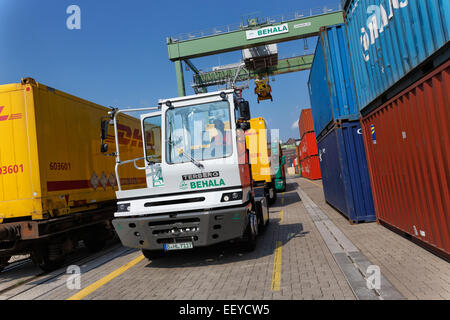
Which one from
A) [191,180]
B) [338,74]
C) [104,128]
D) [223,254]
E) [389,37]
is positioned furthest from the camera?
[338,74]

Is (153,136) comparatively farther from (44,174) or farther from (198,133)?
(44,174)

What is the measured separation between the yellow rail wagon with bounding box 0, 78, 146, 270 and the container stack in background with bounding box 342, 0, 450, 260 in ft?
20.8

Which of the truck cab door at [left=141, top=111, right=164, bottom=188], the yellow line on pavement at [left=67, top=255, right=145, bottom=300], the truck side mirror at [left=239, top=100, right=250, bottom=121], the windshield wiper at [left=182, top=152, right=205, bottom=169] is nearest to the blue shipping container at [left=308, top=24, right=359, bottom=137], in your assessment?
the truck side mirror at [left=239, top=100, right=250, bottom=121]

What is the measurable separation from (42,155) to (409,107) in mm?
6349

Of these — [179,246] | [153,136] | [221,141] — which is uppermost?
[153,136]

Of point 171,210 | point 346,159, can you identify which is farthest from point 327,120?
point 171,210

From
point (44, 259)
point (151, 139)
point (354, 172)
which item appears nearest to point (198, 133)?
point (151, 139)

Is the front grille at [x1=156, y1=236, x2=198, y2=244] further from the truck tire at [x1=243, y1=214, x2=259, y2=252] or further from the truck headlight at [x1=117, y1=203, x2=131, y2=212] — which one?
the truck tire at [x1=243, y1=214, x2=259, y2=252]

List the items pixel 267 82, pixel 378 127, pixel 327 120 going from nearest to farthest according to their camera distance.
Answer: pixel 378 127, pixel 327 120, pixel 267 82

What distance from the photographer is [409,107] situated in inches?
190

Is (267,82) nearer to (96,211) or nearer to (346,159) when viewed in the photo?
(346,159)

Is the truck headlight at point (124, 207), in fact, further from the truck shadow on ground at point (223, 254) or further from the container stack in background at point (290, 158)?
the container stack in background at point (290, 158)

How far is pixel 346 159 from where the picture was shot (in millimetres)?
7977
